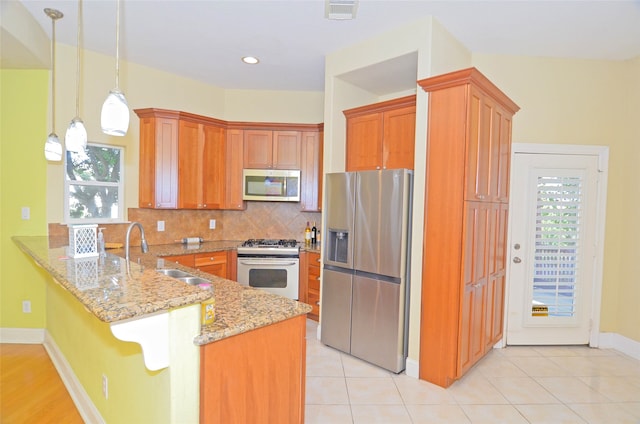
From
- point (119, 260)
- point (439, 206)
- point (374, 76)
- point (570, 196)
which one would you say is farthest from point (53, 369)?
point (570, 196)

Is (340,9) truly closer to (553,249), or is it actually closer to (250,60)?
(250,60)

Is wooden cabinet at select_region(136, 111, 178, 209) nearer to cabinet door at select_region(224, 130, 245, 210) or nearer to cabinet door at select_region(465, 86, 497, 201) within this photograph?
cabinet door at select_region(224, 130, 245, 210)

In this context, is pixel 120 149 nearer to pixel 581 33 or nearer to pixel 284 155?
pixel 284 155

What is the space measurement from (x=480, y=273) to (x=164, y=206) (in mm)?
3396

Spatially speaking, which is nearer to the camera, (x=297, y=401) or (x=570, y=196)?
(x=297, y=401)

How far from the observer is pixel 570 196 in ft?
11.5

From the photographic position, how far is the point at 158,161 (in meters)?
3.87

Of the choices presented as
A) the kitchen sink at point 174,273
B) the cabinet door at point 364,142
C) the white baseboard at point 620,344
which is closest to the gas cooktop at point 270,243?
the cabinet door at point 364,142

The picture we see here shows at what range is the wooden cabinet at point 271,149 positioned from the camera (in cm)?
448

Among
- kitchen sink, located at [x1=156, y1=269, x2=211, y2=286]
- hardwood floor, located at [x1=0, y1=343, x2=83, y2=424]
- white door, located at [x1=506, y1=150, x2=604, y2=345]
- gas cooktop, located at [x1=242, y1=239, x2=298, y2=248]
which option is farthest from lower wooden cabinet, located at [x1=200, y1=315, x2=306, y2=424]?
white door, located at [x1=506, y1=150, x2=604, y2=345]

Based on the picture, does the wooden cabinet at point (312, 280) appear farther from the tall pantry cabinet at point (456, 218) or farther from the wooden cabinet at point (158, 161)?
the wooden cabinet at point (158, 161)

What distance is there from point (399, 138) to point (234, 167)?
2.27m

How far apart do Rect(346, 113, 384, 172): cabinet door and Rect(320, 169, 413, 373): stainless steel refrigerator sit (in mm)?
398

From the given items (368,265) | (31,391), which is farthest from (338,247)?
(31,391)
